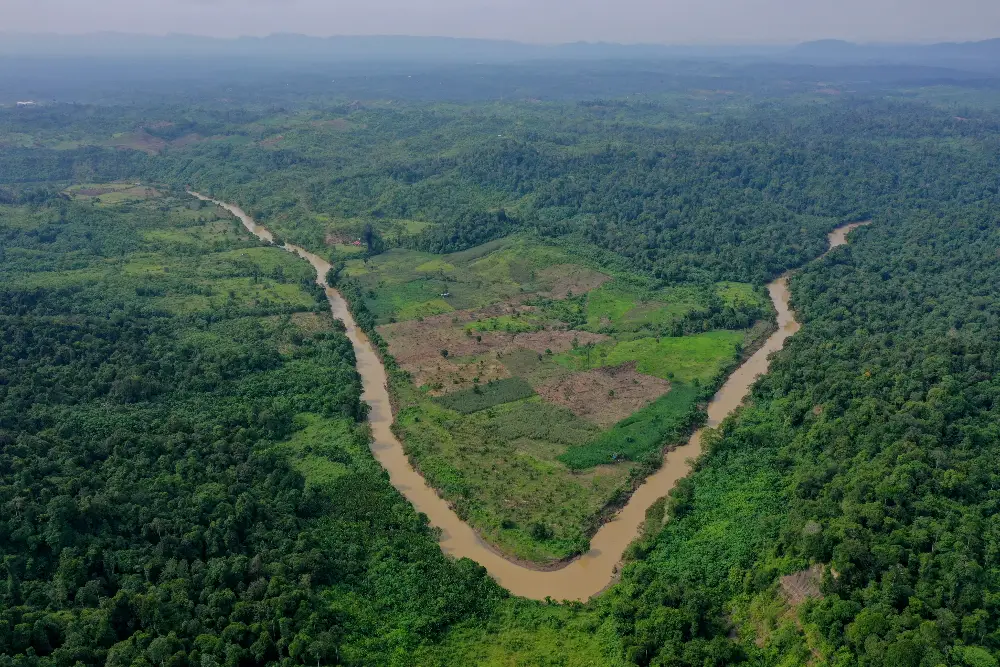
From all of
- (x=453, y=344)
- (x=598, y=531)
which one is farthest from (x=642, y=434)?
(x=453, y=344)

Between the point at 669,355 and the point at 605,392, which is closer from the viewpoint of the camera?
the point at 605,392

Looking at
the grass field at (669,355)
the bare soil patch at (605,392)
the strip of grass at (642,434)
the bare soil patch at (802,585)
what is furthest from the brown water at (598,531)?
the bare soil patch at (802,585)

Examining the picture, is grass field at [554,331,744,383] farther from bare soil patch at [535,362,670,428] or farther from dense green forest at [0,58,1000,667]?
dense green forest at [0,58,1000,667]

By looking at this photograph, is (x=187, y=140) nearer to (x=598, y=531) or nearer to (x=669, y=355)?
(x=669, y=355)

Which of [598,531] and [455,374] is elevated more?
[455,374]

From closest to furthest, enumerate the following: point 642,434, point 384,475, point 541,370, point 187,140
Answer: point 384,475 → point 642,434 → point 541,370 → point 187,140

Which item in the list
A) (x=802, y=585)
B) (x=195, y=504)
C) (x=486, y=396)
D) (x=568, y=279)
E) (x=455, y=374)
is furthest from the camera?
(x=568, y=279)

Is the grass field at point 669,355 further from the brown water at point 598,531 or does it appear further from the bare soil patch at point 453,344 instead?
the bare soil patch at point 453,344

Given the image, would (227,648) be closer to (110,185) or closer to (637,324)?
(637,324)

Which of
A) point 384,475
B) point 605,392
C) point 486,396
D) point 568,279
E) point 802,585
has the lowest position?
point 384,475
